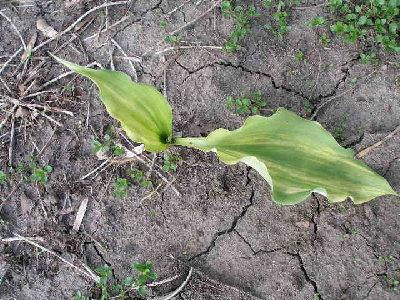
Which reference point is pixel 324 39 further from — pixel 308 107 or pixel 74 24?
pixel 74 24

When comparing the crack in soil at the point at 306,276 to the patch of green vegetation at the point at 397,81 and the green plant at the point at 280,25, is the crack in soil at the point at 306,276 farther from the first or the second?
the green plant at the point at 280,25

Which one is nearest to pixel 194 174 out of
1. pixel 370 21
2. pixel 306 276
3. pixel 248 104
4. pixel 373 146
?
pixel 248 104

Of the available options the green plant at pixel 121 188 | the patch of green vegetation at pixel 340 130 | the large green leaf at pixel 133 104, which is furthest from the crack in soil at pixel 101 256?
the patch of green vegetation at pixel 340 130

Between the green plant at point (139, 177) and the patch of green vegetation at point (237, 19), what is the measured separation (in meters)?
0.62

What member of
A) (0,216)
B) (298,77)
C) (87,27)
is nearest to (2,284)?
(0,216)

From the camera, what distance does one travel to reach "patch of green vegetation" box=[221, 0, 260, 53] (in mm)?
1915

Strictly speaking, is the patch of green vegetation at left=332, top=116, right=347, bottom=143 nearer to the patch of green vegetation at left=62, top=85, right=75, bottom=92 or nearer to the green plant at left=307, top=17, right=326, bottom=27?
the green plant at left=307, top=17, right=326, bottom=27

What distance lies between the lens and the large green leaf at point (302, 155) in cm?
157

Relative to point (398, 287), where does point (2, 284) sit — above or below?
below

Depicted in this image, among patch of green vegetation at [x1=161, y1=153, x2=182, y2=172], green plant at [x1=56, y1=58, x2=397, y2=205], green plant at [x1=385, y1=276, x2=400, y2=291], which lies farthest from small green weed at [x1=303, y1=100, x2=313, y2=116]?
green plant at [x1=385, y1=276, x2=400, y2=291]

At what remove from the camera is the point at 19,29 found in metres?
2.13

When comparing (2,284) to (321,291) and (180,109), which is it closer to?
(180,109)

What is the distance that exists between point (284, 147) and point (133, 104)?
21.3 inches

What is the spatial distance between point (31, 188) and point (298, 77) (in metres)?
1.20
